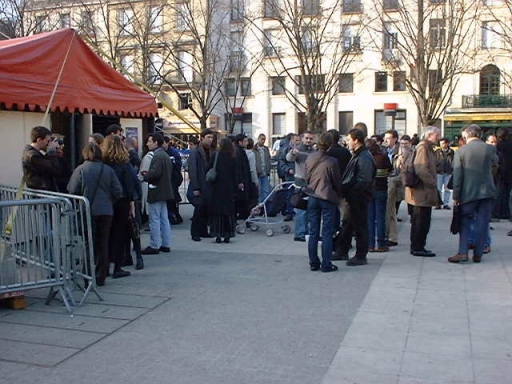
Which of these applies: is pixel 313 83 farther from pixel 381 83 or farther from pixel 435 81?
pixel 381 83

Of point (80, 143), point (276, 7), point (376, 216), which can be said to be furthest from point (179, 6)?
point (376, 216)

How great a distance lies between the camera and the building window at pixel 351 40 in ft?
87.7

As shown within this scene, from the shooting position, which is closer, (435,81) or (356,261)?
(356,261)

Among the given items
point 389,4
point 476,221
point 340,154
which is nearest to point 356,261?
point 340,154

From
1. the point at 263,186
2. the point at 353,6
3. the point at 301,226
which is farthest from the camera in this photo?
the point at 353,6

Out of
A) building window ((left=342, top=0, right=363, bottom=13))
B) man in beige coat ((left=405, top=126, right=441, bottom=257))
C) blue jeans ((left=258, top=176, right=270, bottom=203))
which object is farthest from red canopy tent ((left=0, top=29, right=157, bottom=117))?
building window ((left=342, top=0, right=363, bottom=13))

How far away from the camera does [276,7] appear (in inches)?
969

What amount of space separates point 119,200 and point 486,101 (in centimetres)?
4134

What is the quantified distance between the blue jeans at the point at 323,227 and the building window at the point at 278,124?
145ft

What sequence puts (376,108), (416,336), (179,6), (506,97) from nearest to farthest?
(416,336)
(179,6)
(506,97)
(376,108)

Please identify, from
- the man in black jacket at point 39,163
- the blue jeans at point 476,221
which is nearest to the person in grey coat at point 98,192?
the man in black jacket at point 39,163

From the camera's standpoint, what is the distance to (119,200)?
7.55 meters

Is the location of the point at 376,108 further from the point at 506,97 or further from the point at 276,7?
the point at 276,7

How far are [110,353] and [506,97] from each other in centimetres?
4309
